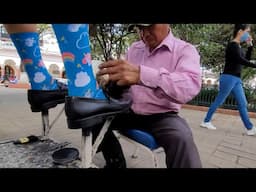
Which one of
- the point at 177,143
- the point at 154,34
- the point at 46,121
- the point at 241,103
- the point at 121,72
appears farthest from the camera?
the point at 241,103

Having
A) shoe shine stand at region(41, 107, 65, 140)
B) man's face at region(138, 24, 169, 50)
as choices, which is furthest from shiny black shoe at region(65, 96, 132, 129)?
shoe shine stand at region(41, 107, 65, 140)

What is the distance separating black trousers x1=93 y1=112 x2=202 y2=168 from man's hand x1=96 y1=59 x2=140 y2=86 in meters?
0.37

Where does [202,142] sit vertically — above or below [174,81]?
below

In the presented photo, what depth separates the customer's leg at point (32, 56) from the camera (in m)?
1.80

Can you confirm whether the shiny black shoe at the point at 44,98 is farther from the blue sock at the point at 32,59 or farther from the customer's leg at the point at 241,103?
the customer's leg at the point at 241,103

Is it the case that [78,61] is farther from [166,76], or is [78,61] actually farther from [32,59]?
[32,59]

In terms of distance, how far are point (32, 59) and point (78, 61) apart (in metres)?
0.96

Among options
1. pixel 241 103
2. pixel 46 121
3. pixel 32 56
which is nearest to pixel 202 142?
pixel 241 103

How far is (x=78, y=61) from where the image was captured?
44.8 inches
